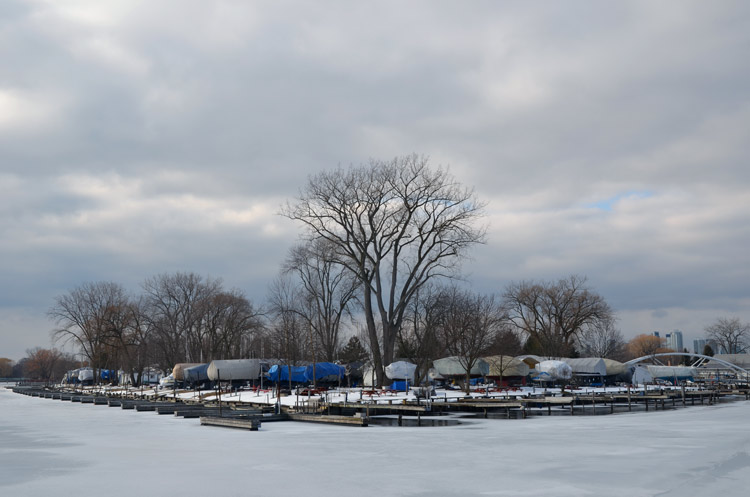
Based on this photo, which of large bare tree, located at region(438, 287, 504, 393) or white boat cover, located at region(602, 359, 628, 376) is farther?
white boat cover, located at region(602, 359, 628, 376)

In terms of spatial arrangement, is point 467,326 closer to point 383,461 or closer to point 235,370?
point 235,370

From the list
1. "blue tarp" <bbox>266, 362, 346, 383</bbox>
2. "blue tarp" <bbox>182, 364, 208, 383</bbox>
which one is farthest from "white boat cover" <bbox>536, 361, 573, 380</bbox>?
"blue tarp" <bbox>182, 364, 208, 383</bbox>

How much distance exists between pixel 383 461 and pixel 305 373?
141ft

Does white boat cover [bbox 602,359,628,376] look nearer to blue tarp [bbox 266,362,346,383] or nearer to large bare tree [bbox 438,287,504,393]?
large bare tree [bbox 438,287,504,393]

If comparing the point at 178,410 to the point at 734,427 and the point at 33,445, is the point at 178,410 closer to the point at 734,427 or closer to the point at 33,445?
the point at 33,445

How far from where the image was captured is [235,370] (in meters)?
64.3

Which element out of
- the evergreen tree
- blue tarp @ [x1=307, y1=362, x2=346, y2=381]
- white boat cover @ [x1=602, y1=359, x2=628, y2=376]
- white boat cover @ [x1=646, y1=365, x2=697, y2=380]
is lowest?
white boat cover @ [x1=646, y1=365, x2=697, y2=380]

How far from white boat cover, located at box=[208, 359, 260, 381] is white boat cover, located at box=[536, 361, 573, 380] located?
95.1 feet

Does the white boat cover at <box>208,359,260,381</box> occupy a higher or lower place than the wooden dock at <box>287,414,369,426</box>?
higher

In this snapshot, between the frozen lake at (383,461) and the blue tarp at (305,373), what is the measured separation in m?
29.5

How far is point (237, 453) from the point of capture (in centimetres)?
2097

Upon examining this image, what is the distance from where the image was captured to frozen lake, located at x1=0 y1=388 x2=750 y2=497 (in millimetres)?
14469

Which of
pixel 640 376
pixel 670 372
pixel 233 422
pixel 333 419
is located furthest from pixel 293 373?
pixel 670 372

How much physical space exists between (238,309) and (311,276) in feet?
54.9
